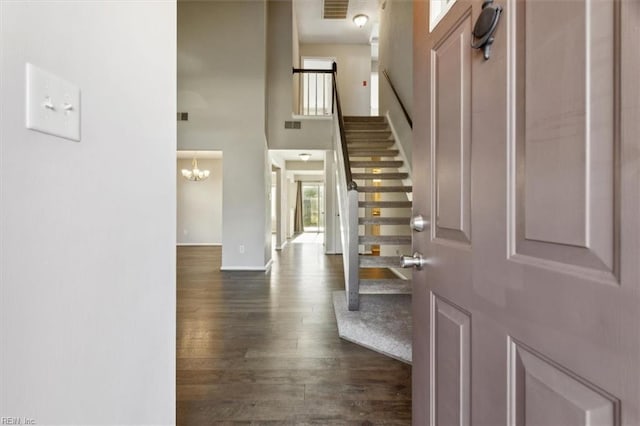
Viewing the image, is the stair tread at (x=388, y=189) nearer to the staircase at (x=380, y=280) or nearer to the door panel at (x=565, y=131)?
the staircase at (x=380, y=280)

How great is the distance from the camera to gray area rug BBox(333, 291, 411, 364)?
7.56 ft

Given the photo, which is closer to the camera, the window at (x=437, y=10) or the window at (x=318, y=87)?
the window at (x=437, y=10)

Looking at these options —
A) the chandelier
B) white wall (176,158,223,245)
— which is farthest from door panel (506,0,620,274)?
white wall (176,158,223,245)

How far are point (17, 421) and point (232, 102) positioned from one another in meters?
5.38

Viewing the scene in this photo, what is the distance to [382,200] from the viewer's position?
17.0 ft

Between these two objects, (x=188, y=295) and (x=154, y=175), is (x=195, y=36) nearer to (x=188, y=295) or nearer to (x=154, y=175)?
(x=188, y=295)

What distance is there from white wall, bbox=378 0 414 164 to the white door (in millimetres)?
3645

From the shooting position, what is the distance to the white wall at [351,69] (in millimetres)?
8070

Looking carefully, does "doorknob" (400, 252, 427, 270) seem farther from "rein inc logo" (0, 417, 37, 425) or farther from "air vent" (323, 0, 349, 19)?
"air vent" (323, 0, 349, 19)

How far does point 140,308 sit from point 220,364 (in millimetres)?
1456

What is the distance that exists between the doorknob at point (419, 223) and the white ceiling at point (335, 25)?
6.55m

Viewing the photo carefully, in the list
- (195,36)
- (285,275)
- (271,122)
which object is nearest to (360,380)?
(285,275)

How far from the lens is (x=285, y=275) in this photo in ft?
16.2

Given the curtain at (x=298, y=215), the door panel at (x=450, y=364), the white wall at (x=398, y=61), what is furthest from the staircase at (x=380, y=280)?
the curtain at (x=298, y=215)
